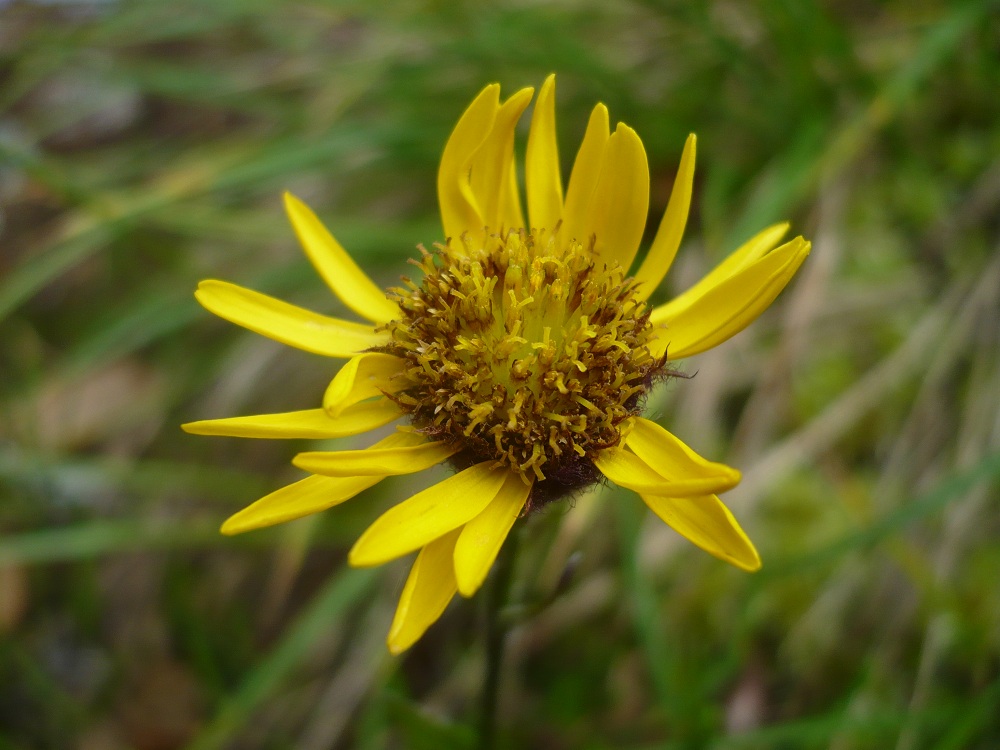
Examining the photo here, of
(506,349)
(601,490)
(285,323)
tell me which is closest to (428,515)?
(506,349)

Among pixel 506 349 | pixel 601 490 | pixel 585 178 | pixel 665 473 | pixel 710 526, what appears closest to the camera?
pixel 710 526

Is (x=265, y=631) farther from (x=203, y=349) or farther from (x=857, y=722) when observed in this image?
(x=857, y=722)

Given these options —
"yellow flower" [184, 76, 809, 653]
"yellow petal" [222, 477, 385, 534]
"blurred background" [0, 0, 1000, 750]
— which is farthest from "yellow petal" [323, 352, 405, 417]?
"blurred background" [0, 0, 1000, 750]

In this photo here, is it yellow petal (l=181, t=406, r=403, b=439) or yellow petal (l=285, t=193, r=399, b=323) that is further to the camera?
yellow petal (l=285, t=193, r=399, b=323)

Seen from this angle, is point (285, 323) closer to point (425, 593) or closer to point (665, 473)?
point (425, 593)

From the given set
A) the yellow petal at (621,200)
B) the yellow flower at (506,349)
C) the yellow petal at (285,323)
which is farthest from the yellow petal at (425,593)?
the yellow petal at (621,200)

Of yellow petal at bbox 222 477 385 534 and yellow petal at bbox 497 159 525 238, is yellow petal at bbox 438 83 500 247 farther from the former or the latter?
yellow petal at bbox 222 477 385 534

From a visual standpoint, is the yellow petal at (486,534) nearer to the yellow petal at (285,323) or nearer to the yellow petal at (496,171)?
the yellow petal at (285,323)
